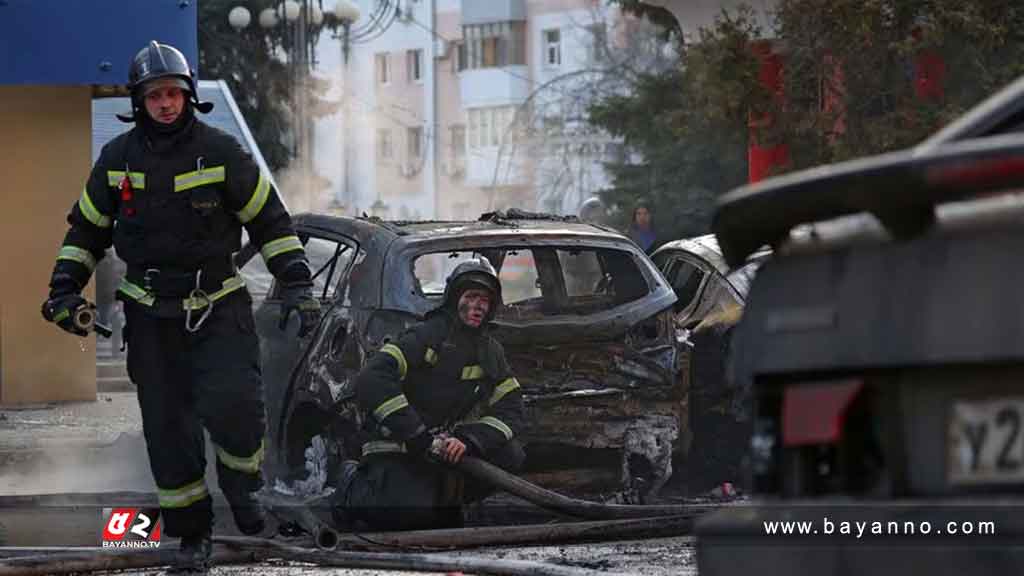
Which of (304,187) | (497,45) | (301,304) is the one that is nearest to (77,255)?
(301,304)

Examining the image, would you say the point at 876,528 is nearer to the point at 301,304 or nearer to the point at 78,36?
the point at 301,304

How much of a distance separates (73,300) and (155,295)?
0.31 meters

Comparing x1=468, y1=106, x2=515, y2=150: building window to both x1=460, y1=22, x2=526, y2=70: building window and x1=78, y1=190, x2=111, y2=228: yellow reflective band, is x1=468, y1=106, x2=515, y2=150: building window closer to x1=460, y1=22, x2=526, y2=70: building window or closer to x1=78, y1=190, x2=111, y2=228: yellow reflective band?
x1=460, y1=22, x2=526, y2=70: building window

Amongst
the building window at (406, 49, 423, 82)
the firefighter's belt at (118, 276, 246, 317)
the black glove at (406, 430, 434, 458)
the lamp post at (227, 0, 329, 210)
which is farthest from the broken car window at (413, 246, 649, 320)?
the building window at (406, 49, 423, 82)

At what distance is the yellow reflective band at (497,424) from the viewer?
32.1ft

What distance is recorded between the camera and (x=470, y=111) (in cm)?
6550

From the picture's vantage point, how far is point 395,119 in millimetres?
48969

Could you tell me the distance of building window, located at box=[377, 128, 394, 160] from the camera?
4744cm

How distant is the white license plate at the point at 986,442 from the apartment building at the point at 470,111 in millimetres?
37218

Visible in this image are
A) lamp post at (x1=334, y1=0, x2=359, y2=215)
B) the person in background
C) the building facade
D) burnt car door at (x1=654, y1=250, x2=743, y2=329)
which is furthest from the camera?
lamp post at (x1=334, y1=0, x2=359, y2=215)

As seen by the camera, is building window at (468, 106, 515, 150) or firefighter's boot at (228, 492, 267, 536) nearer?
firefighter's boot at (228, 492, 267, 536)

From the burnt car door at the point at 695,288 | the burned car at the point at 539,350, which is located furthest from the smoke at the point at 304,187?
the burned car at the point at 539,350

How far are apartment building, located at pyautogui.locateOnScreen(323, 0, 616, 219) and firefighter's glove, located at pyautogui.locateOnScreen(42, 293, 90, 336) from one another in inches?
1296

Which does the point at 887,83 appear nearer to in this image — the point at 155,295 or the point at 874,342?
the point at 155,295
